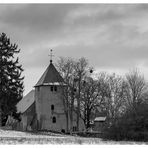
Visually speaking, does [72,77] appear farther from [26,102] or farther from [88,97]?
[26,102]

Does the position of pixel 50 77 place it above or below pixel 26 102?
above

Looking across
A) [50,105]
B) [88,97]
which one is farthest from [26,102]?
[88,97]

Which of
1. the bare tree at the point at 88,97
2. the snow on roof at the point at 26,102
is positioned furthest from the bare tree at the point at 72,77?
the snow on roof at the point at 26,102

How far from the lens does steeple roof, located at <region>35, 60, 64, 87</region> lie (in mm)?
66119

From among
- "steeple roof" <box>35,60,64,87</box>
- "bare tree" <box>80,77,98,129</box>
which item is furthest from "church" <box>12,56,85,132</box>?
"bare tree" <box>80,77,98,129</box>

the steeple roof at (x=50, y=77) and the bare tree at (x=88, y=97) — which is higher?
the steeple roof at (x=50, y=77)

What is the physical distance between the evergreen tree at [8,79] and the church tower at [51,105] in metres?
5.77

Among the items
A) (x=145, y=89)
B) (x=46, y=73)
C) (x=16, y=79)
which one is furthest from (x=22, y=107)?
(x=145, y=89)

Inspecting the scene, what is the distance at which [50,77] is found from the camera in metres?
66.9

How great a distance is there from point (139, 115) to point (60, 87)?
33.7m

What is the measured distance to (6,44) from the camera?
60.1 metres

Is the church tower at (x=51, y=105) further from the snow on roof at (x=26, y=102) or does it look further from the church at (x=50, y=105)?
the snow on roof at (x=26, y=102)

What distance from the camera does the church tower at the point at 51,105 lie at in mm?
66000

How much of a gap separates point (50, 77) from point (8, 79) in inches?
404
